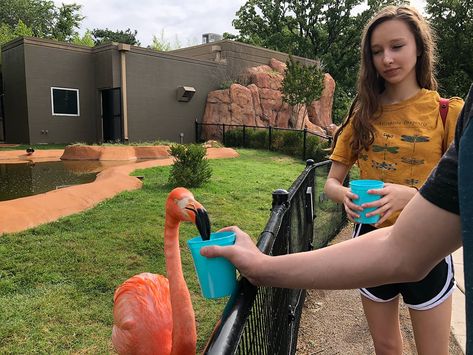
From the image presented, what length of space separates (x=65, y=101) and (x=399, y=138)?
20.0m

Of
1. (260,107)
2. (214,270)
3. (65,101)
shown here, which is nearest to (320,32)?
(260,107)

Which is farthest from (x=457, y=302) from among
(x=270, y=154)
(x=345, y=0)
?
(x=345, y=0)

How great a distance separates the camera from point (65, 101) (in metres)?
19.6

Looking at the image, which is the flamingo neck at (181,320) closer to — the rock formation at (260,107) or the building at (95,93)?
the building at (95,93)

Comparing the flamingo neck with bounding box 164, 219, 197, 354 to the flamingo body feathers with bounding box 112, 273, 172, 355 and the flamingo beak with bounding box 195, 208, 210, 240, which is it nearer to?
the flamingo body feathers with bounding box 112, 273, 172, 355

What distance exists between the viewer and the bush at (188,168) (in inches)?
332

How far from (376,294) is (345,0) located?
1569 inches

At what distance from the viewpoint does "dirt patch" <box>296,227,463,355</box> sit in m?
3.21

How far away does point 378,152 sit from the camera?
6.51 feet

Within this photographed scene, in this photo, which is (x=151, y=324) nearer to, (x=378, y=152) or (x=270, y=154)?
(x=378, y=152)

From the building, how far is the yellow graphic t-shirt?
18.0m

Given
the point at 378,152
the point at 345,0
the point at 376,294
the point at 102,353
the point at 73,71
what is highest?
the point at 345,0

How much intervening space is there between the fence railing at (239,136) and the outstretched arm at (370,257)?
14569 mm

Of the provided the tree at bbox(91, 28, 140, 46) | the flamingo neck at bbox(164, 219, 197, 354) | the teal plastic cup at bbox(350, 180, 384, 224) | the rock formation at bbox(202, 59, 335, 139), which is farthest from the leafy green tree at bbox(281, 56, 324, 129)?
the tree at bbox(91, 28, 140, 46)
